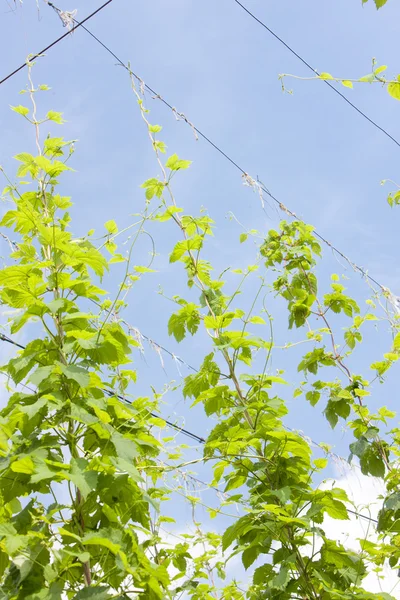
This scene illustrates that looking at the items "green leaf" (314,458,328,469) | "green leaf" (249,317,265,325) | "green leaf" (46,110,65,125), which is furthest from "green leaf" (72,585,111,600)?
"green leaf" (46,110,65,125)

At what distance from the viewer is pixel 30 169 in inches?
74.9

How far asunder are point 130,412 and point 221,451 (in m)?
0.36

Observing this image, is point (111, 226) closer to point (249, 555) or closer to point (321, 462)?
point (321, 462)

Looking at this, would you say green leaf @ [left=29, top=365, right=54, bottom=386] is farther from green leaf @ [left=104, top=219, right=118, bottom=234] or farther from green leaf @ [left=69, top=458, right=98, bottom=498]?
green leaf @ [left=104, top=219, right=118, bottom=234]

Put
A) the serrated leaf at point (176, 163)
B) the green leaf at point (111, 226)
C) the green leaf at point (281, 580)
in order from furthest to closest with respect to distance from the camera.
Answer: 1. the serrated leaf at point (176, 163)
2. the green leaf at point (111, 226)
3. the green leaf at point (281, 580)

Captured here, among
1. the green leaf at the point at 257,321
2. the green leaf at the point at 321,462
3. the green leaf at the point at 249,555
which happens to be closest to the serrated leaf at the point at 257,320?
the green leaf at the point at 257,321

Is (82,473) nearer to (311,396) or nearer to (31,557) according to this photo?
(31,557)

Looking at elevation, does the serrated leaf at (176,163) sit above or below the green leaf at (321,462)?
above

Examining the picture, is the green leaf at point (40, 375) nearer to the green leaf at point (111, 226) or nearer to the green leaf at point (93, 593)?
the green leaf at point (93, 593)

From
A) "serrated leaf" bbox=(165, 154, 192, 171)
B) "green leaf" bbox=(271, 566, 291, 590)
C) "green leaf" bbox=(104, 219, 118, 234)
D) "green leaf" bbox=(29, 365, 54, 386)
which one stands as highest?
"serrated leaf" bbox=(165, 154, 192, 171)

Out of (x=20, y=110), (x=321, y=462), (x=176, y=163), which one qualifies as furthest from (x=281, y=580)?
(x=20, y=110)

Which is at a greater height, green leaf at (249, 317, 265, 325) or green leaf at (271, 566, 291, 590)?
green leaf at (249, 317, 265, 325)

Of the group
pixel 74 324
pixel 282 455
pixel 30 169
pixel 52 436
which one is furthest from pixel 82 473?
pixel 30 169

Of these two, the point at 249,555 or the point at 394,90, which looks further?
the point at 249,555
